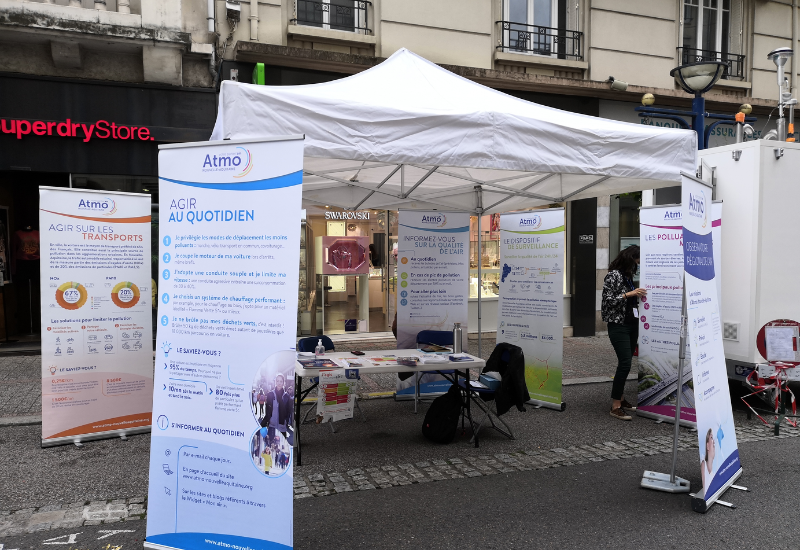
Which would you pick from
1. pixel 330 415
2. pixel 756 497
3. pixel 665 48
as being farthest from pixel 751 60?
pixel 330 415

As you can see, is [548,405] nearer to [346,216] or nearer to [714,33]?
[346,216]

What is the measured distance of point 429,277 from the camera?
7426mm

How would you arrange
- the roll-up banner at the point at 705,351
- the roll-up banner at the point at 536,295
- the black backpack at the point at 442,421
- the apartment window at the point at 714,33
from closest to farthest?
the roll-up banner at the point at 705,351 < the black backpack at the point at 442,421 < the roll-up banner at the point at 536,295 < the apartment window at the point at 714,33

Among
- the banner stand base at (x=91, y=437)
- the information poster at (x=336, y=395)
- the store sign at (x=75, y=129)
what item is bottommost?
the banner stand base at (x=91, y=437)

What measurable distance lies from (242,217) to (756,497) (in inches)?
170

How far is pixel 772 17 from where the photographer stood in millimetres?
13562

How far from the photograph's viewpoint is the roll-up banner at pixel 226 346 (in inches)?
124

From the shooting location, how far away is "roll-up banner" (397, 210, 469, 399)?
289 inches

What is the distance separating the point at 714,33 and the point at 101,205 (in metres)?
13.4

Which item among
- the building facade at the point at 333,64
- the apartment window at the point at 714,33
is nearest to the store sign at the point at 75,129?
the building facade at the point at 333,64

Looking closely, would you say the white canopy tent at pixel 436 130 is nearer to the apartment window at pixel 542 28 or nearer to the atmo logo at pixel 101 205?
the atmo logo at pixel 101 205

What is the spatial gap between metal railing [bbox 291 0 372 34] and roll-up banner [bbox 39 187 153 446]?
19.0 ft

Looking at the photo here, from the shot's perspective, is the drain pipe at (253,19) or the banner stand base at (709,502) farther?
the drain pipe at (253,19)

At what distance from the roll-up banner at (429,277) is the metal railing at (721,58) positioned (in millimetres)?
8645
